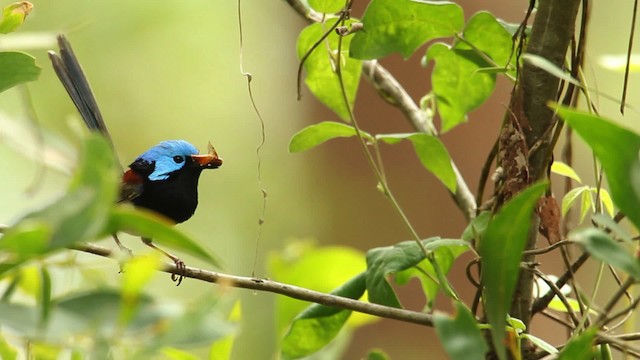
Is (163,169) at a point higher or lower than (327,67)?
lower

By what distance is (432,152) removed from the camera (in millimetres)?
1144

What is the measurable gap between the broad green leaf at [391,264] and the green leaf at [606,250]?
0.42 m

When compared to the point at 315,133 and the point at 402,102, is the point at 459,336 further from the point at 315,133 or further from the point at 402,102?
the point at 402,102

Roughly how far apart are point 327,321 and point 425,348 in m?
2.78

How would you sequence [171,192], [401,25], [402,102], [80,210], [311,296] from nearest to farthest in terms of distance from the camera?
[80,210] < [311,296] < [401,25] < [402,102] < [171,192]

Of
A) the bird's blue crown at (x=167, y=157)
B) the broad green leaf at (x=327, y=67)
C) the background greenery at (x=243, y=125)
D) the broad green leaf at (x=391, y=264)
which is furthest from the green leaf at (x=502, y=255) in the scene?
the background greenery at (x=243, y=125)

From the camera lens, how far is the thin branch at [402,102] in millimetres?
1305

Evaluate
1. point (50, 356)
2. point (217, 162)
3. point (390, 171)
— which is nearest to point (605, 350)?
point (50, 356)

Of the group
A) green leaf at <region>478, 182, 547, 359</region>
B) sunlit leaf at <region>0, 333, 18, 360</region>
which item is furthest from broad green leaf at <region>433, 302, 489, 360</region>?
sunlit leaf at <region>0, 333, 18, 360</region>

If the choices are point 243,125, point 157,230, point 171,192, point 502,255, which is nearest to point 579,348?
point 502,255

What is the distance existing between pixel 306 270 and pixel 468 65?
424 mm

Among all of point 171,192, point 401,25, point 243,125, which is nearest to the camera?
point 401,25

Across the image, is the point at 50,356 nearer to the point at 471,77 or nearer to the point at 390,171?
the point at 471,77

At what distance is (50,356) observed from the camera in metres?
0.64
